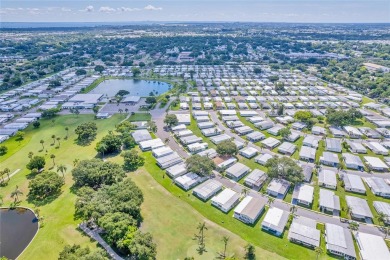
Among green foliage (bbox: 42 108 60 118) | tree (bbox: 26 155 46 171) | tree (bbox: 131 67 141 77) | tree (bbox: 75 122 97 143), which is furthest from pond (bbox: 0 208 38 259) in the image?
tree (bbox: 131 67 141 77)

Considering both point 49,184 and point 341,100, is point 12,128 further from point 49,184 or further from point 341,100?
point 341,100

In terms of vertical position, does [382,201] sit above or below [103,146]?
below

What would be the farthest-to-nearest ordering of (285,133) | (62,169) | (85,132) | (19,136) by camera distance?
(19,136) < (285,133) < (85,132) < (62,169)

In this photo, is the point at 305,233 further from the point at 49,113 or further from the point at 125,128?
the point at 49,113

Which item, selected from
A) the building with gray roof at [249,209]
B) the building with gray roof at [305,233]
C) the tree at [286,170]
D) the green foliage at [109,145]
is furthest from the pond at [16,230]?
the tree at [286,170]

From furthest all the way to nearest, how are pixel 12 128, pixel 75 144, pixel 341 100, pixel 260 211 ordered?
pixel 341 100, pixel 12 128, pixel 75 144, pixel 260 211

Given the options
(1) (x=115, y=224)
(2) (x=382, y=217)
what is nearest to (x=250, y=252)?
(1) (x=115, y=224)

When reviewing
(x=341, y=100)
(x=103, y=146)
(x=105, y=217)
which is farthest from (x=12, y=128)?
(x=341, y=100)
